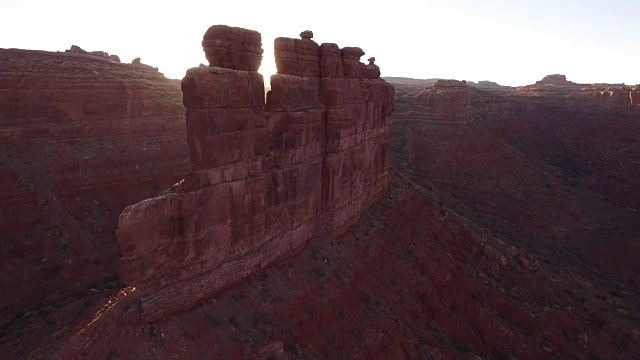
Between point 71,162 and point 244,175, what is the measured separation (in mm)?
24113

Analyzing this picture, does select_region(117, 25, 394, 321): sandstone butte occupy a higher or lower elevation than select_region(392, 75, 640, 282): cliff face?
higher

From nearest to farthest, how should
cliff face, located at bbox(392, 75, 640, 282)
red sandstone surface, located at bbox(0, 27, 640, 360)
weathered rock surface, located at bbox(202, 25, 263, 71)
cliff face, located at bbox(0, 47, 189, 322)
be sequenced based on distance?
red sandstone surface, located at bbox(0, 27, 640, 360) < weathered rock surface, located at bbox(202, 25, 263, 71) < cliff face, located at bbox(0, 47, 189, 322) < cliff face, located at bbox(392, 75, 640, 282)

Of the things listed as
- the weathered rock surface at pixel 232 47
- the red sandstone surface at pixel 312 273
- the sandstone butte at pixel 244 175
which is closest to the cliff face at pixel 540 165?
the red sandstone surface at pixel 312 273

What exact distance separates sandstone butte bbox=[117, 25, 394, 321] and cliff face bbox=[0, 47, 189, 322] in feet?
47.5

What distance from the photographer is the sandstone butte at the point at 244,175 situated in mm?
15008

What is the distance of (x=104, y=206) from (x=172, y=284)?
23.1m

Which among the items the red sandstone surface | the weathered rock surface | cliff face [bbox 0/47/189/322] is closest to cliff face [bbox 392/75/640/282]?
the red sandstone surface

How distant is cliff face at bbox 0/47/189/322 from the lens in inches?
1096

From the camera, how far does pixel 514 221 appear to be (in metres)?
52.5

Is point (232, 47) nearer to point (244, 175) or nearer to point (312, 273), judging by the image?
point (244, 175)

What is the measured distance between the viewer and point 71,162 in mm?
34906

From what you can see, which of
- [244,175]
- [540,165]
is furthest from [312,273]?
[540,165]

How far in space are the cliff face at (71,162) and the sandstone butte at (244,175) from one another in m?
14.5

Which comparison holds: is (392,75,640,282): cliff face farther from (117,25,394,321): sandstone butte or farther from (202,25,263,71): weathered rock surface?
(202,25,263,71): weathered rock surface
